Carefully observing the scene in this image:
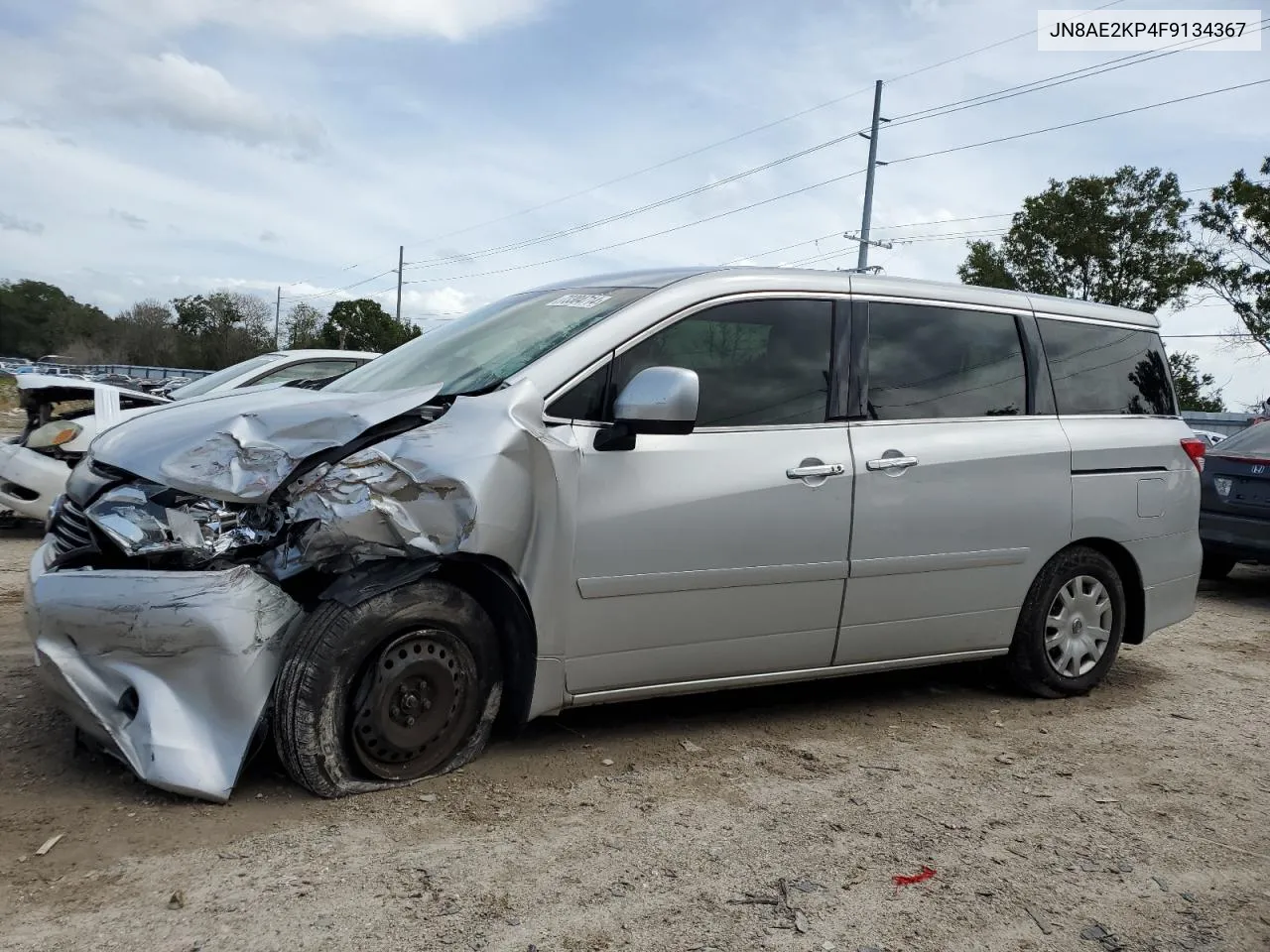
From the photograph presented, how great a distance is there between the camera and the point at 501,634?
141 inches

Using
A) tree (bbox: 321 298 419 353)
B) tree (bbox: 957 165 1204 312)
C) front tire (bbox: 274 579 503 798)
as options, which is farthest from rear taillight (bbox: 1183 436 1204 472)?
tree (bbox: 321 298 419 353)

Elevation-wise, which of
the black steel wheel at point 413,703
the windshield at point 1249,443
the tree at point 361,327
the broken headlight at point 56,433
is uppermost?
the tree at point 361,327

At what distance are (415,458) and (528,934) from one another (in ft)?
4.76

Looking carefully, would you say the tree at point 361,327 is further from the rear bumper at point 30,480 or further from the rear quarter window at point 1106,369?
the rear quarter window at point 1106,369

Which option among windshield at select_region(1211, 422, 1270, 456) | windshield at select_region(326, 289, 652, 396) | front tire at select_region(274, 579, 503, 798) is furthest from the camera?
windshield at select_region(1211, 422, 1270, 456)

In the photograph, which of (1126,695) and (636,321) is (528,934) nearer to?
(636,321)

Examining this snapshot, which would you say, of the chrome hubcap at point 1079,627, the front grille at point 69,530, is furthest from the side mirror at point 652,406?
the chrome hubcap at point 1079,627

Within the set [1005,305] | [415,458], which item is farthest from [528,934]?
[1005,305]

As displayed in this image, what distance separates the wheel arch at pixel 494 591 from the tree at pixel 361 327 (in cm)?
5635

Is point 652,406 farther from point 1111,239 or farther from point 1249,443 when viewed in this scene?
point 1111,239

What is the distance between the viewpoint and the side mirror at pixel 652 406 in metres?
3.48

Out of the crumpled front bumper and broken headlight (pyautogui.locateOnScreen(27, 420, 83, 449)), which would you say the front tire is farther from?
broken headlight (pyautogui.locateOnScreen(27, 420, 83, 449))

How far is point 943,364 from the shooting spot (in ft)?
14.9

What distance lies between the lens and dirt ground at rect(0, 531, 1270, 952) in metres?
2.68
